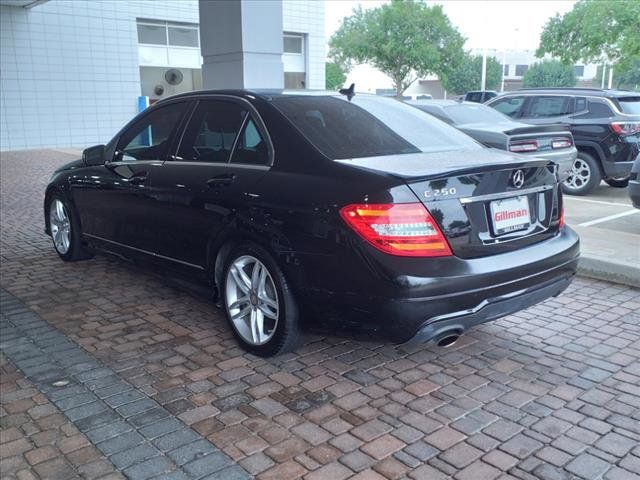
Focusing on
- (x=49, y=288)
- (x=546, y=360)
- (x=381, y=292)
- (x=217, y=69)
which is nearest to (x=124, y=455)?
(x=381, y=292)

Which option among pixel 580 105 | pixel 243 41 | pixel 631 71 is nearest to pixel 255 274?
pixel 243 41

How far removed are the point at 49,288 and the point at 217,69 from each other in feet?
14.1

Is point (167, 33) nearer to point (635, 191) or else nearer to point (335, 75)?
point (635, 191)

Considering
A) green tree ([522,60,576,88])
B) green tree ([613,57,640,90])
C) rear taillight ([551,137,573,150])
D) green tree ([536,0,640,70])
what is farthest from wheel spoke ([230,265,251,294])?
green tree ([522,60,576,88])

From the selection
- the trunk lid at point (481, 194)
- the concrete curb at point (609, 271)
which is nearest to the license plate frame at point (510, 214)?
the trunk lid at point (481, 194)

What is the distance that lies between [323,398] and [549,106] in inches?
372

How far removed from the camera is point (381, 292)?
3.24 metres

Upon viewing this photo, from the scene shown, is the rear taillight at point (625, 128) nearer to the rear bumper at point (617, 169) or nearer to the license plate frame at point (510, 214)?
the rear bumper at point (617, 169)

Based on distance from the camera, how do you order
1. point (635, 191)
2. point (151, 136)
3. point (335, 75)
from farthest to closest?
point (335, 75) → point (635, 191) → point (151, 136)

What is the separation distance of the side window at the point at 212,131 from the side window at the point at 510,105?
28.6 feet

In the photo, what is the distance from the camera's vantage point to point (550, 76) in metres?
66.8

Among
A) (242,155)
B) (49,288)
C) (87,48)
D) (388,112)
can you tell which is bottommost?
(49,288)

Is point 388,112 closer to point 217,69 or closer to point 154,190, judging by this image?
point 154,190

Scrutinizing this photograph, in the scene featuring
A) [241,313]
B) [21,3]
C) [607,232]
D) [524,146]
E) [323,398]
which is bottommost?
[323,398]
